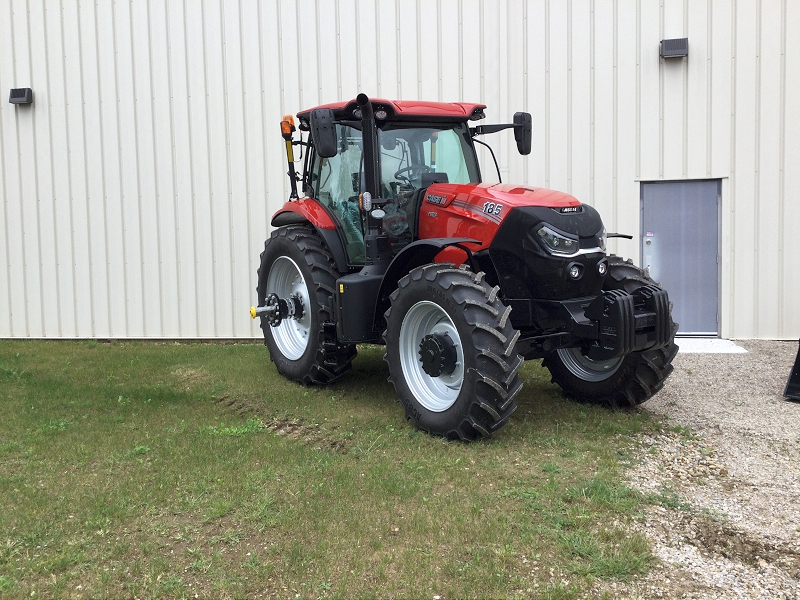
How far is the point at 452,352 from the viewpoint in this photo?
5.44m

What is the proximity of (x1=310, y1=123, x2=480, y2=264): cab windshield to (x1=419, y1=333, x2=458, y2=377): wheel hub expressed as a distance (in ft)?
3.93

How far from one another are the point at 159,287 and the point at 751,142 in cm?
780

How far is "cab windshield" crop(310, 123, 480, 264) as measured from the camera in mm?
6375

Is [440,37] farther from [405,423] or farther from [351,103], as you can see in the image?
[405,423]

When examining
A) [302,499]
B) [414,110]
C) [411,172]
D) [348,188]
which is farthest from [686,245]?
[302,499]

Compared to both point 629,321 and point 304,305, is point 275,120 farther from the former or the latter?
point 629,321

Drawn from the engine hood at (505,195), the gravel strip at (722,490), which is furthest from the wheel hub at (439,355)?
the gravel strip at (722,490)

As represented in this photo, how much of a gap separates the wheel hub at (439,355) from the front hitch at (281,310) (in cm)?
235

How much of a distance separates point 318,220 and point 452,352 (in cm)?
224

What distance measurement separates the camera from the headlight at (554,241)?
17.7 ft

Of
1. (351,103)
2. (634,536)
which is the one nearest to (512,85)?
(351,103)

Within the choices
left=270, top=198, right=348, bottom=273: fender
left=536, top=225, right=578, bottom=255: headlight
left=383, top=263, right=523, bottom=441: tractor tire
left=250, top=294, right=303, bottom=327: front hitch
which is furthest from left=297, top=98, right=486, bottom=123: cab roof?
left=250, top=294, right=303, bottom=327: front hitch

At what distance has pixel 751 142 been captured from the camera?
9352 mm

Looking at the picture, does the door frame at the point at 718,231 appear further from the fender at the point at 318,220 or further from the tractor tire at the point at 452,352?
the tractor tire at the point at 452,352
